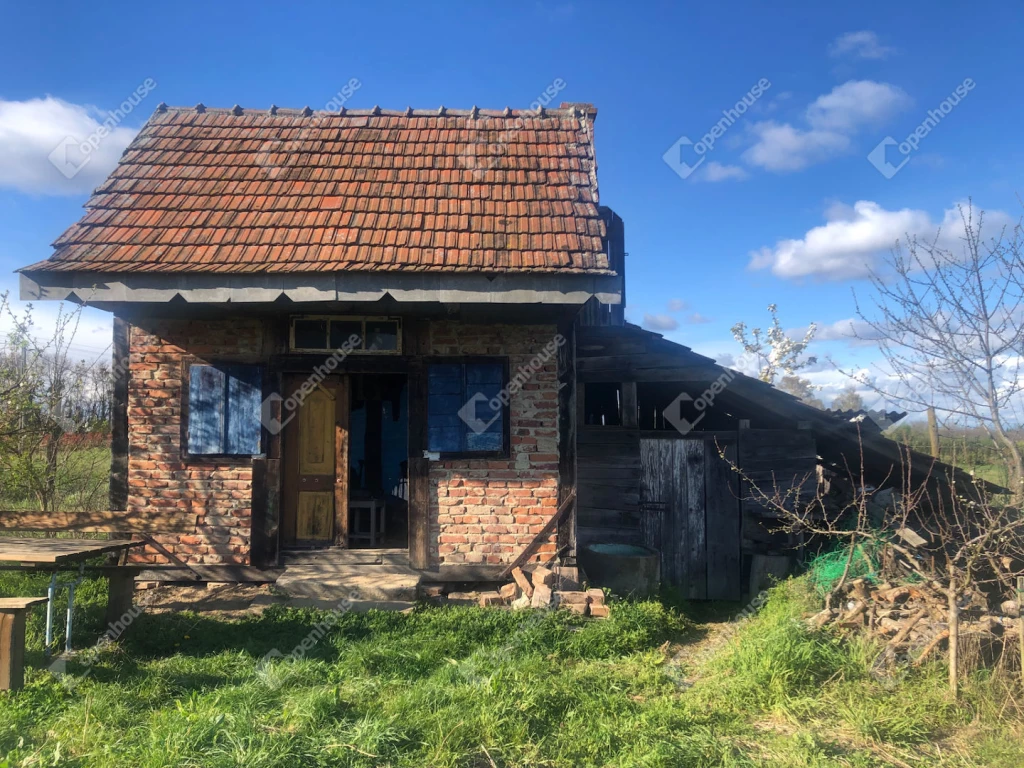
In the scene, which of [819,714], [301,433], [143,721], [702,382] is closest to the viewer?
[143,721]

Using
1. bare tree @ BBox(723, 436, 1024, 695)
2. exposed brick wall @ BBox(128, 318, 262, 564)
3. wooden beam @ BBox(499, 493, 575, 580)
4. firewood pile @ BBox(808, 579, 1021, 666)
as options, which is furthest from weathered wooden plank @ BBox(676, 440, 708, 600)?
exposed brick wall @ BBox(128, 318, 262, 564)

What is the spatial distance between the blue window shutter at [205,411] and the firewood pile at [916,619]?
19.7 feet

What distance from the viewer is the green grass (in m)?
3.47

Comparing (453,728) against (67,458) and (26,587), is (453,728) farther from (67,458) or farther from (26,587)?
(67,458)

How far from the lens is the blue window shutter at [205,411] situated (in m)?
6.57

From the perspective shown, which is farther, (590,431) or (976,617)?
(590,431)

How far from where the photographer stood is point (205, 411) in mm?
6570

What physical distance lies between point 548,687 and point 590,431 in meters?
3.99

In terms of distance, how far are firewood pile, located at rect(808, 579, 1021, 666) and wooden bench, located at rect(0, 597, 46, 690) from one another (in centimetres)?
577

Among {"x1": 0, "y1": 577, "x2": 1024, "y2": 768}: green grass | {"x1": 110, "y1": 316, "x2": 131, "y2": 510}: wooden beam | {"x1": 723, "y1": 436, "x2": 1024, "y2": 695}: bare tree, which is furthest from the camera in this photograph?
{"x1": 110, "y1": 316, "x2": 131, "y2": 510}: wooden beam

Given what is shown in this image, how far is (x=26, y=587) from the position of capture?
245 inches

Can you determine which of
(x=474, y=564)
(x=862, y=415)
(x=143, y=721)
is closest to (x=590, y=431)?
(x=474, y=564)

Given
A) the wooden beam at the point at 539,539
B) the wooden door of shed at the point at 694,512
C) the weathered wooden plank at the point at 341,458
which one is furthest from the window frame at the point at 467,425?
the wooden door of shed at the point at 694,512

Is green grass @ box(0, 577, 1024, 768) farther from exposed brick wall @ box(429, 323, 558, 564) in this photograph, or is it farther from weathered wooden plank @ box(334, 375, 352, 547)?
weathered wooden plank @ box(334, 375, 352, 547)
